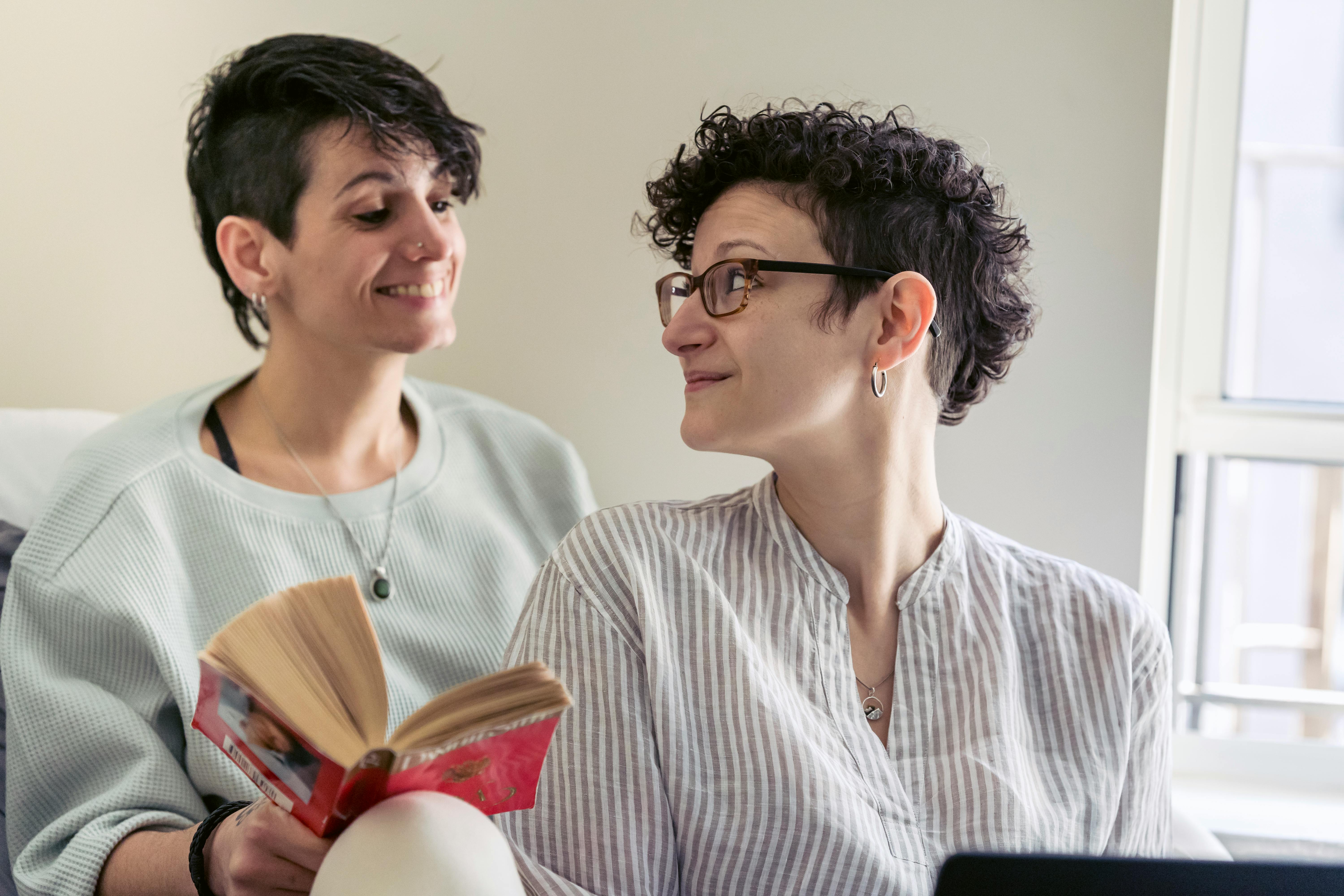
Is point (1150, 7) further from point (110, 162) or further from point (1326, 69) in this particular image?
point (110, 162)

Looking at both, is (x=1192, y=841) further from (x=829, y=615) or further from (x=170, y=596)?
(x=170, y=596)

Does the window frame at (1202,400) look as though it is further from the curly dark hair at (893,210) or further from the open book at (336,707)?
the open book at (336,707)

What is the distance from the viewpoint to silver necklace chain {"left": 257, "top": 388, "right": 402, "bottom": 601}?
4.83ft

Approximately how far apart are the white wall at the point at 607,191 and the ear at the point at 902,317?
25.0 inches

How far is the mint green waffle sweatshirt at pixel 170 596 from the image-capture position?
1243 mm

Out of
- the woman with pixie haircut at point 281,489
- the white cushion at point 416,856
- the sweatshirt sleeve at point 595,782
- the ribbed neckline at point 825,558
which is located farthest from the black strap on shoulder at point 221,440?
the white cushion at point 416,856

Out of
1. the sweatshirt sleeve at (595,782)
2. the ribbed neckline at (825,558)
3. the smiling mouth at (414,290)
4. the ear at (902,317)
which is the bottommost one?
the sweatshirt sleeve at (595,782)

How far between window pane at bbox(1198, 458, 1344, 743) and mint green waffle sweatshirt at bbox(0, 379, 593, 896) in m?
1.26

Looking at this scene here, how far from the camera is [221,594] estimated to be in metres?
1.37

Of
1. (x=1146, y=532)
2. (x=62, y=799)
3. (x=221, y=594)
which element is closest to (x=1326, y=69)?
(x=1146, y=532)

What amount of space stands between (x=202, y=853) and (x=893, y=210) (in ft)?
3.25

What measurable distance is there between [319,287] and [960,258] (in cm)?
88

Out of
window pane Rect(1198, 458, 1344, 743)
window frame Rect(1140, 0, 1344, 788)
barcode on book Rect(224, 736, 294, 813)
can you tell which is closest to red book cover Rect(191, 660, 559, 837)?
barcode on book Rect(224, 736, 294, 813)

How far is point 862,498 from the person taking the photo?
118cm
